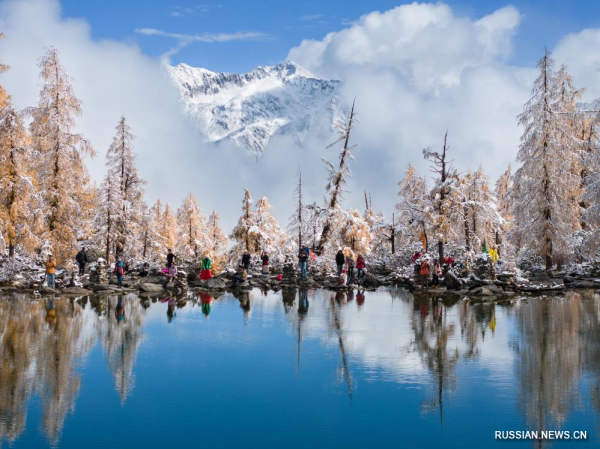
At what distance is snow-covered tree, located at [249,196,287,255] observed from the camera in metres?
54.6

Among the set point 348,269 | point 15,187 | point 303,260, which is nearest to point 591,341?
point 348,269

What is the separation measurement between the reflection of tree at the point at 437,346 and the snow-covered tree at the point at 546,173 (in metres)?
16.8

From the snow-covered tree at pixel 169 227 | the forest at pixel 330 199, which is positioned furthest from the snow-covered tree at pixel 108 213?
the snow-covered tree at pixel 169 227

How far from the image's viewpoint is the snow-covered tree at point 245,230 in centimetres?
5492

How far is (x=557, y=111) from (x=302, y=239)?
68.9ft

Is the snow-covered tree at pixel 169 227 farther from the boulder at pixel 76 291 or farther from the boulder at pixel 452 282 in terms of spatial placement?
the boulder at pixel 452 282

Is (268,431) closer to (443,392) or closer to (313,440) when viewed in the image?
(313,440)

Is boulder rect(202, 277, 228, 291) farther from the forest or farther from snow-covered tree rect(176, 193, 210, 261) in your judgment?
snow-covered tree rect(176, 193, 210, 261)

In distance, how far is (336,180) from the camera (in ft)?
147

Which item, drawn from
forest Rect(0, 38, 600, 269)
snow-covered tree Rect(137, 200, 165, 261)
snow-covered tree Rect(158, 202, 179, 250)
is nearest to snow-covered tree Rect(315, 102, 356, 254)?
forest Rect(0, 38, 600, 269)

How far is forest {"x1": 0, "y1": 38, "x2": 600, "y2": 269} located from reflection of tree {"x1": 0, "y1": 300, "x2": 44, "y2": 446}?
40.1 feet

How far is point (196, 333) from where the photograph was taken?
1819cm

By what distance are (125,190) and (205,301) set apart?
20331 mm

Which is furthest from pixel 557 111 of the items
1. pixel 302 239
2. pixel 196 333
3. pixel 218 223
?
pixel 218 223
